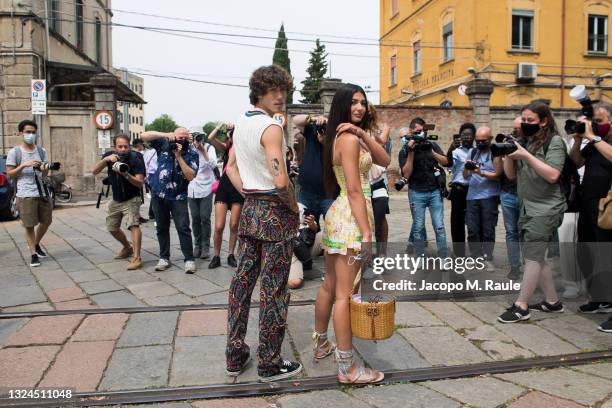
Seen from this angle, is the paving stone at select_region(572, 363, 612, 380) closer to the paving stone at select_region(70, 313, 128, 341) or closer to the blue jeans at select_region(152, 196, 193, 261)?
the paving stone at select_region(70, 313, 128, 341)

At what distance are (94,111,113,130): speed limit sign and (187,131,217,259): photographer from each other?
9.42 m

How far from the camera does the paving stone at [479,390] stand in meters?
2.75

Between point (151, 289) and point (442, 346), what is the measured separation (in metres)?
2.88

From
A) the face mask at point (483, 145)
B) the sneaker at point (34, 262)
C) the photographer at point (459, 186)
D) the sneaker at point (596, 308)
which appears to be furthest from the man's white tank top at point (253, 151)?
the sneaker at point (34, 262)

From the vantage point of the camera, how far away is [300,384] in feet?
9.66

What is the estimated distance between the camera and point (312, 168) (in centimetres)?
466

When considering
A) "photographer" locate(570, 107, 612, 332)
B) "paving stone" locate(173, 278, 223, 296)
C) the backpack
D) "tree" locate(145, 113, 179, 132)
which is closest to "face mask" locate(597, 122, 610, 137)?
"photographer" locate(570, 107, 612, 332)

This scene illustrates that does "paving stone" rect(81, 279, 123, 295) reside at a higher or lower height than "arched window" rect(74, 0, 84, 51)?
lower

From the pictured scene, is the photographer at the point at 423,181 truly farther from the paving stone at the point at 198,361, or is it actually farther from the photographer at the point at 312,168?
the paving stone at the point at 198,361

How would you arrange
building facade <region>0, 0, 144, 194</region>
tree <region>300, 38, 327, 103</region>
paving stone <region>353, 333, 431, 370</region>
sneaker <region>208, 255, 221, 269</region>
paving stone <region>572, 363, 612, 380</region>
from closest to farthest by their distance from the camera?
paving stone <region>572, 363, 612, 380</region>
paving stone <region>353, 333, 431, 370</region>
sneaker <region>208, 255, 221, 269</region>
building facade <region>0, 0, 144, 194</region>
tree <region>300, 38, 327, 103</region>

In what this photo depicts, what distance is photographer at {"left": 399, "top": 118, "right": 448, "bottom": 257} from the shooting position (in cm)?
567

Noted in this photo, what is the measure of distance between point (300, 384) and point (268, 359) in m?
0.24

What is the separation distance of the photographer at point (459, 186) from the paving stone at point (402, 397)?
3438 mm

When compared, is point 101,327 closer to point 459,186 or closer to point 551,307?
point 551,307
